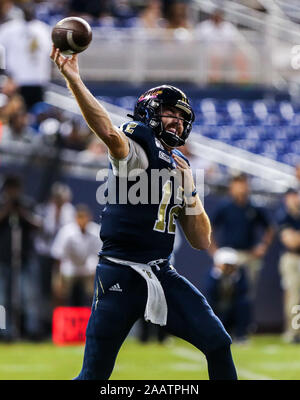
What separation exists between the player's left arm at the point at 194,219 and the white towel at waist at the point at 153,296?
A: 1.39 ft

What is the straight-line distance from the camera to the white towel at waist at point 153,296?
4352 millimetres

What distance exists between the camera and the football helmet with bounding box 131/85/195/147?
15.1ft

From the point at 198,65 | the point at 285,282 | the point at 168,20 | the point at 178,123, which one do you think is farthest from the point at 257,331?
the point at 178,123

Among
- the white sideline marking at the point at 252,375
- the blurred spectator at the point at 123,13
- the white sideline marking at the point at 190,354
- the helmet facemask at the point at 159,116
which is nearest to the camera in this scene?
the helmet facemask at the point at 159,116

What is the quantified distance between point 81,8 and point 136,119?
11098 mm

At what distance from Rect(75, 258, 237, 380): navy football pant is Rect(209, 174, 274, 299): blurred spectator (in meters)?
6.25

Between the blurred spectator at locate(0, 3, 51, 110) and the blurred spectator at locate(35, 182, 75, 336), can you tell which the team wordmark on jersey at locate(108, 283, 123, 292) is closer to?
the blurred spectator at locate(35, 182, 75, 336)

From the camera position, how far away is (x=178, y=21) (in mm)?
15227

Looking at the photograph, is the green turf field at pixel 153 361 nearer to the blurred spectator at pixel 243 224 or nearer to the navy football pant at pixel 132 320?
the blurred spectator at pixel 243 224

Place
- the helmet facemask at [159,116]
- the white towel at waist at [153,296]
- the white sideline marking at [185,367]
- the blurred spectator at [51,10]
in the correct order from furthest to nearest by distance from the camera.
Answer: the blurred spectator at [51,10]
the white sideline marking at [185,367]
the helmet facemask at [159,116]
the white towel at waist at [153,296]

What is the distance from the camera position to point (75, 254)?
34.4ft

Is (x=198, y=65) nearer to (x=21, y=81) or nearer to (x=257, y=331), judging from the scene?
(x=21, y=81)

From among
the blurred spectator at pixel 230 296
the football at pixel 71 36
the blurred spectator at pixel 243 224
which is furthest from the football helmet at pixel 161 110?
the blurred spectator at pixel 243 224

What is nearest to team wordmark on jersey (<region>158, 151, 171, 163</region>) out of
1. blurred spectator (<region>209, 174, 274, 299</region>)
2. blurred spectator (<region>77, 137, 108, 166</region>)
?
blurred spectator (<region>209, 174, 274, 299</region>)
